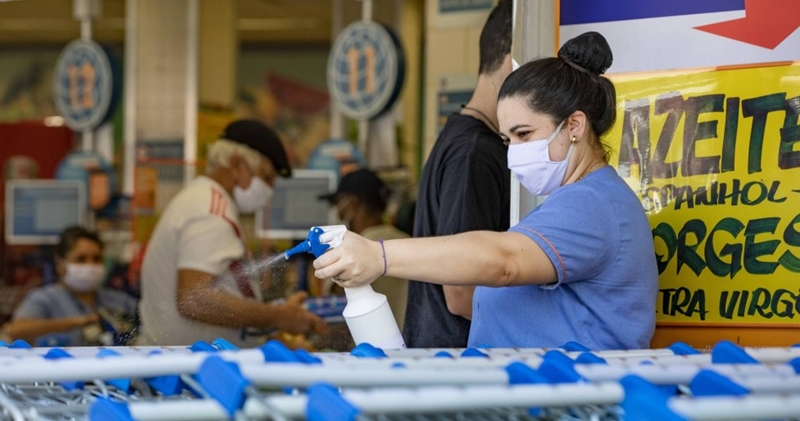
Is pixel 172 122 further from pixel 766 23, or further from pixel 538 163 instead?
pixel 538 163

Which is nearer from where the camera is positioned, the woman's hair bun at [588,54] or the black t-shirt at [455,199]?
the woman's hair bun at [588,54]

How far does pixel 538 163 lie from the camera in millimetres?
2238

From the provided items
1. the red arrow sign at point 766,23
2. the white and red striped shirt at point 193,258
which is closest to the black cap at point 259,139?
the white and red striped shirt at point 193,258

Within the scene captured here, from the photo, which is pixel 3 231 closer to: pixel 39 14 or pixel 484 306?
pixel 39 14

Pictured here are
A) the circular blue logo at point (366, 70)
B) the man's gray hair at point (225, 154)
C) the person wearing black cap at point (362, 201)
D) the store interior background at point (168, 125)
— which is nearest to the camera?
the man's gray hair at point (225, 154)

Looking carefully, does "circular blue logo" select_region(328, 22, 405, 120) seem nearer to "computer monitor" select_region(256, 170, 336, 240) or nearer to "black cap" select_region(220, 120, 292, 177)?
"computer monitor" select_region(256, 170, 336, 240)

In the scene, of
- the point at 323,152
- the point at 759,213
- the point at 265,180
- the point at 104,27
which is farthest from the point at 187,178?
the point at 759,213

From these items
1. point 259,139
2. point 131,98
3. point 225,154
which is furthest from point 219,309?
point 131,98

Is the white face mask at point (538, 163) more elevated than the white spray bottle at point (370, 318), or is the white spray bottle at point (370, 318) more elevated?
the white face mask at point (538, 163)

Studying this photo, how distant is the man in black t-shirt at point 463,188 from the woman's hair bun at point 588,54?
1.92ft

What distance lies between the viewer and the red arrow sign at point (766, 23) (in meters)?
2.58

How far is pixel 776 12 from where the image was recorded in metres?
2.59

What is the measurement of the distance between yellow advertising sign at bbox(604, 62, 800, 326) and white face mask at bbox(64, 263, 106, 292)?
4.31 meters

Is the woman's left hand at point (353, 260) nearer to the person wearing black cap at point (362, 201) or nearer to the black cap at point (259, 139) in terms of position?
the black cap at point (259, 139)
